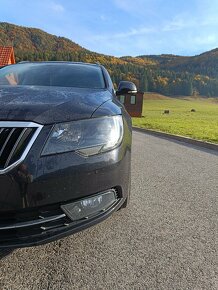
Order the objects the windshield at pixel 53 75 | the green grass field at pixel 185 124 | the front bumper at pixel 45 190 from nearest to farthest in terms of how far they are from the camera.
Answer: the front bumper at pixel 45 190
the windshield at pixel 53 75
the green grass field at pixel 185 124

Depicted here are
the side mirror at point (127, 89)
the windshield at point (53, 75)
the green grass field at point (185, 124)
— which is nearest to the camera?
the windshield at point (53, 75)

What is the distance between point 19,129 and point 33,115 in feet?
0.49

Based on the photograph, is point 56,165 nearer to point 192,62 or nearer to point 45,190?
point 45,190

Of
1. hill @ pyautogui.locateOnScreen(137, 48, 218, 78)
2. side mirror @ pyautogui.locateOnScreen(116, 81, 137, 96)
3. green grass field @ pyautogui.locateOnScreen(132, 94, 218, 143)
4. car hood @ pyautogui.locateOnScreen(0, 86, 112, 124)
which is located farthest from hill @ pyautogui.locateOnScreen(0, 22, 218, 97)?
car hood @ pyautogui.locateOnScreen(0, 86, 112, 124)

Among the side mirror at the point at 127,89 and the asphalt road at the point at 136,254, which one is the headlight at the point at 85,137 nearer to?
the asphalt road at the point at 136,254

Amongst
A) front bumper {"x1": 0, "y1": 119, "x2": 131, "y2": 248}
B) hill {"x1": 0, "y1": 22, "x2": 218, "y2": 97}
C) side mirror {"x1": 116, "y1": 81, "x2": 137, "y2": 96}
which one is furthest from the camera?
hill {"x1": 0, "y1": 22, "x2": 218, "y2": 97}

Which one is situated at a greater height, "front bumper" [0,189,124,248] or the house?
"front bumper" [0,189,124,248]

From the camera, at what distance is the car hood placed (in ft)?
6.69

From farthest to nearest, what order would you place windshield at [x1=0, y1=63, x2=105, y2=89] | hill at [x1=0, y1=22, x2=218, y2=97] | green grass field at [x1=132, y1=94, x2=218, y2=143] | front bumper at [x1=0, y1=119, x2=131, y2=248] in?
hill at [x1=0, y1=22, x2=218, y2=97]
green grass field at [x1=132, y1=94, x2=218, y2=143]
windshield at [x1=0, y1=63, x2=105, y2=89]
front bumper at [x1=0, y1=119, x2=131, y2=248]

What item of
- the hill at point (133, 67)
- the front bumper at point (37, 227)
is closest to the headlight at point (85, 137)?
the front bumper at point (37, 227)

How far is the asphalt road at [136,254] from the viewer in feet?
6.84

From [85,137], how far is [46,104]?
1.19ft

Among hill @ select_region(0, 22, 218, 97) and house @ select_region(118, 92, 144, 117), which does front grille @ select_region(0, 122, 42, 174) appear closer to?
house @ select_region(118, 92, 144, 117)

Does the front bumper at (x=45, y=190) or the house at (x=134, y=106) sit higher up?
the front bumper at (x=45, y=190)
